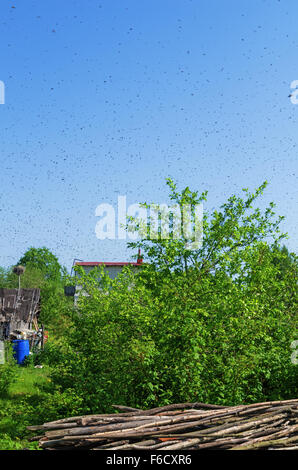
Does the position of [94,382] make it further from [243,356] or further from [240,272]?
[240,272]

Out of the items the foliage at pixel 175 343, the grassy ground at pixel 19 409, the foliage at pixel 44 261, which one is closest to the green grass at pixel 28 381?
the grassy ground at pixel 19 409

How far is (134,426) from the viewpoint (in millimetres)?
4633

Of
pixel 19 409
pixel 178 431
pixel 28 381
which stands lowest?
pixel 28 381

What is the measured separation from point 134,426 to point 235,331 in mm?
3595

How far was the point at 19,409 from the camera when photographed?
940 cm

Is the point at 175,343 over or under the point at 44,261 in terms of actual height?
under

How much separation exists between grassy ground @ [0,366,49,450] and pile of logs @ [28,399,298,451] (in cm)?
184

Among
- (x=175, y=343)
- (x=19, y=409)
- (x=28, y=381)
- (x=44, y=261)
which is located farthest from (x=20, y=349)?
(x=44, y=261)

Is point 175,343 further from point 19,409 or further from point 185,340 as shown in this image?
point 19,409

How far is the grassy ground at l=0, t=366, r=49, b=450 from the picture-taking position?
761 centimetres

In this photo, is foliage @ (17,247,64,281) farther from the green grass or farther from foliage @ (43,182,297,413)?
foliage @ (43,182,297,413)

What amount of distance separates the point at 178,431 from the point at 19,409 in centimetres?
571
